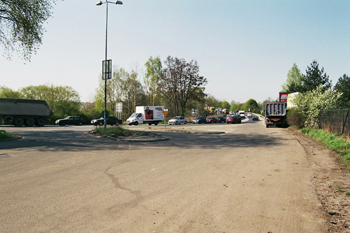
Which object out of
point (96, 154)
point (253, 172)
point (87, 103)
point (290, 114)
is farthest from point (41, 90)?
point (253, 172)

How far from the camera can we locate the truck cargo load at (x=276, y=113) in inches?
1375

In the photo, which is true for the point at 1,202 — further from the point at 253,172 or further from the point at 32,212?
the point at 253,172

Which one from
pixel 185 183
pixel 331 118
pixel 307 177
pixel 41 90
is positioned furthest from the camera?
pixel 41 90

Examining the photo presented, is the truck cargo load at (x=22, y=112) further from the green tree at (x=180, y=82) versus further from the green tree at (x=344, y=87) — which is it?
the green tree at (x=344, y=87)

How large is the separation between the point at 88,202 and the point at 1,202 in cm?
166

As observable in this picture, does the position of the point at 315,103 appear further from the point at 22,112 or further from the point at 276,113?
the point at 22,112

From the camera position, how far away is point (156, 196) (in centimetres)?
595

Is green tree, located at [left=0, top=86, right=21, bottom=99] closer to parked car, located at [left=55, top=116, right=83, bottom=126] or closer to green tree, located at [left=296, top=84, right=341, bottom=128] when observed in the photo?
parked car, located at [left=55, top=116, right=83, bottom=126]

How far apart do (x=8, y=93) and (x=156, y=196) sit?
Answer: 248 feet

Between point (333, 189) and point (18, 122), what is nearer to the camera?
point (333, 189)

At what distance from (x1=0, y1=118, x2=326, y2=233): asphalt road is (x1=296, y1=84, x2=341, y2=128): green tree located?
49.9 feet

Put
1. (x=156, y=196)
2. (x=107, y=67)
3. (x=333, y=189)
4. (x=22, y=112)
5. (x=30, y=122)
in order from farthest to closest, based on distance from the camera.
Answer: (x=30, y=122) → (x=22, y=112) → (x=107, y=67) → (x=333, y=189) → (x=156, y=196)

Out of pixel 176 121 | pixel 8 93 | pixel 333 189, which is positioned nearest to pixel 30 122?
pixel 176 121

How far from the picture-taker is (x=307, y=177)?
804 centimetres
